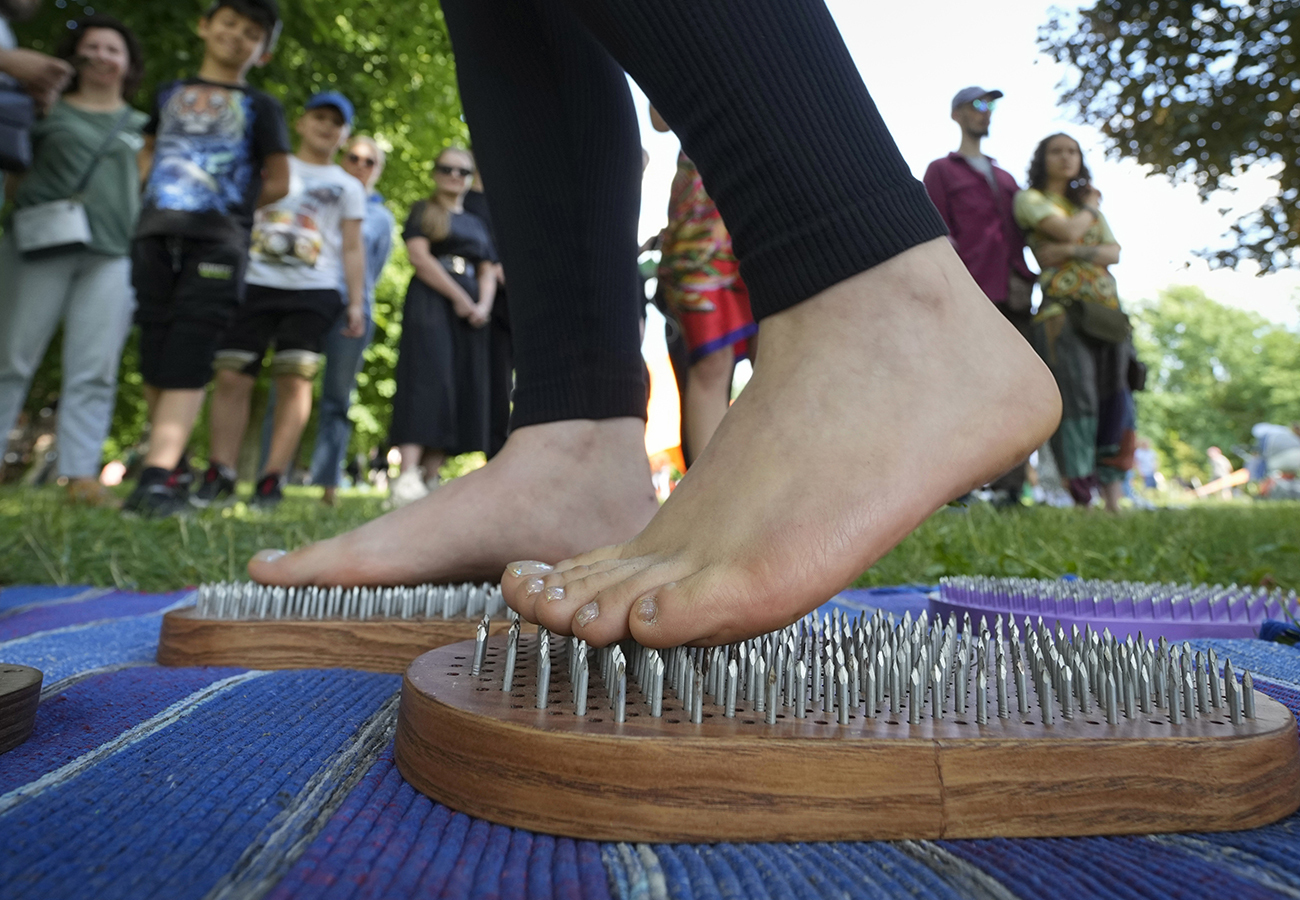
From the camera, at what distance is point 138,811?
65cm

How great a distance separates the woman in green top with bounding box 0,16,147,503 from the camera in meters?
4.45

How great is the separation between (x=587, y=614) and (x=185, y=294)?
11.4 feet

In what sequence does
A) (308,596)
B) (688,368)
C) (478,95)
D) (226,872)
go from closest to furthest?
1. (226,872)
2. (308,596)
3. (478,95)
4. (688,368)

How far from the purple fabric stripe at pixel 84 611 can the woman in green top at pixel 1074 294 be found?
14.4 ft

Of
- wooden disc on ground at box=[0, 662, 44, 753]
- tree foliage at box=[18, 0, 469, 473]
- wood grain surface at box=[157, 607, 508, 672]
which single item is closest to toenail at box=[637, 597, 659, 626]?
wood grain surface at box=[157, 607, 508, 672]

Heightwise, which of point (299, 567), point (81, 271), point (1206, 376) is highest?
point (1206, 376)

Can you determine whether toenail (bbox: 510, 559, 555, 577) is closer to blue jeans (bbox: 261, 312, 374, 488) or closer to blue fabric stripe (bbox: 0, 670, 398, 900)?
blue fabric stripe (bbox: 0, 670, 398, 900)

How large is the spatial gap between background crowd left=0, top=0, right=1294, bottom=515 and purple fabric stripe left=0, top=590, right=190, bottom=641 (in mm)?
1895

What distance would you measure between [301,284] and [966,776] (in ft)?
15.8

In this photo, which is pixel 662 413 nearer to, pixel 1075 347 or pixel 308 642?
pixel 1075 347

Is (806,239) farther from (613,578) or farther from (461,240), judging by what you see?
(461,240)

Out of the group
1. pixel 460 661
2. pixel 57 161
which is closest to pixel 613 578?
pixel 460 661

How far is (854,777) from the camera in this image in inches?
24.9

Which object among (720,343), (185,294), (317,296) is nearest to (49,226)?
(317,296)
